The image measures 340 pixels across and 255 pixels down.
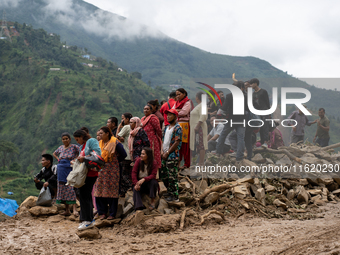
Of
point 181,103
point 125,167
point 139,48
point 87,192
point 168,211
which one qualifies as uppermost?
point 139,48

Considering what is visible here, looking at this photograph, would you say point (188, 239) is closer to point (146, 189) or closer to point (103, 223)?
point (146, 189)

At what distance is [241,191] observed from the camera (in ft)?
19.9

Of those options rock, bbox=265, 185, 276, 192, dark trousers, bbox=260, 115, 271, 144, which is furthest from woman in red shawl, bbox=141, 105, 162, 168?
rock, bbox=265, 185, 276, 192

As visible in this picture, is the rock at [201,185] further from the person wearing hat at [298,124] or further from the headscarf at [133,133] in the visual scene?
the person wearing hat at [298,124]

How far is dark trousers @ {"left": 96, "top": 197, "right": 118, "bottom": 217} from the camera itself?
5.13 m

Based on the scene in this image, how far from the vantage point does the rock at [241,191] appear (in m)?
6.02

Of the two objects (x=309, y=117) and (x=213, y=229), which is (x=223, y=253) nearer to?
(x=213, y=229)

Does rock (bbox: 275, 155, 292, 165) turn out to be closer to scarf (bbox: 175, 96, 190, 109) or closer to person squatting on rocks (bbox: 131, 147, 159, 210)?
scarf (bbox: 175, 96, 190, 109)

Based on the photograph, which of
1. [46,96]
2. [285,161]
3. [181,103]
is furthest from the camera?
[46,96]

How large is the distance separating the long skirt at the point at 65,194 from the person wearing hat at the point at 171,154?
1676 mm

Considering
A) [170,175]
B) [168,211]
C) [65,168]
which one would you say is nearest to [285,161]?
[170,175]

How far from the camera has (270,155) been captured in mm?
6762

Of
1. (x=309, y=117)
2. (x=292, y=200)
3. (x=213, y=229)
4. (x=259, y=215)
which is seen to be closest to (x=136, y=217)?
(x=213, y=229)

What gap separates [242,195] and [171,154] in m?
1.79
